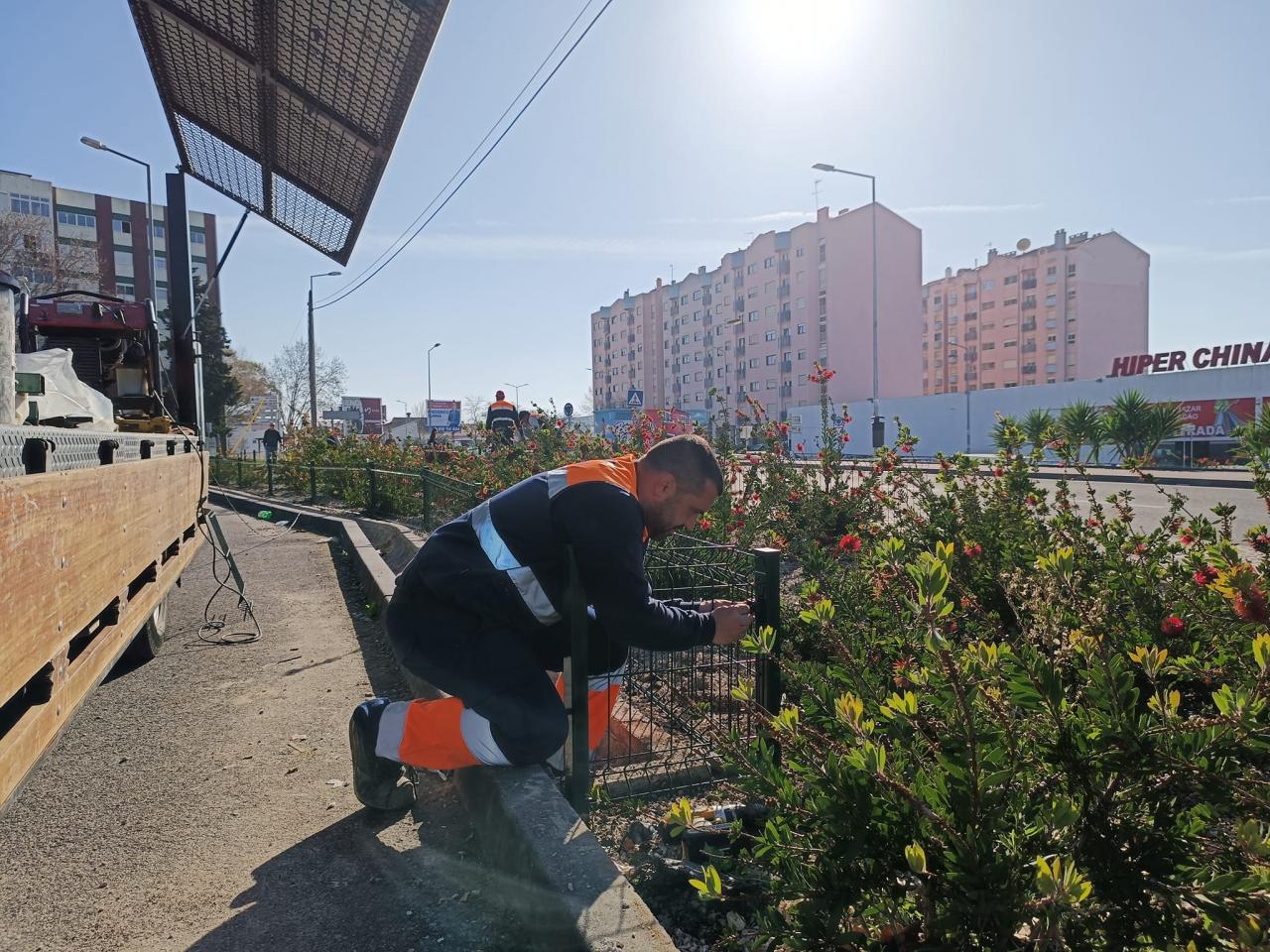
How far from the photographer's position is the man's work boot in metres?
2.88

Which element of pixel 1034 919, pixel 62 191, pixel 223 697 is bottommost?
pixel 223 697

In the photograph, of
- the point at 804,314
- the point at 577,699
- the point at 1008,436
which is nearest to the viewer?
the point at 577,699

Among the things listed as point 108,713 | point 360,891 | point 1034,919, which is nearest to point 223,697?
point 108,713

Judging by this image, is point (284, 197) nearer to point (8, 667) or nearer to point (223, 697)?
point (223, 697)

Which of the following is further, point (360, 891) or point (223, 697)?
point (223, 697)

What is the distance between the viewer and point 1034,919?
1290 millimetres

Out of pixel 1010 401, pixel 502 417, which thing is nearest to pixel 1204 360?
pixel 1010 401

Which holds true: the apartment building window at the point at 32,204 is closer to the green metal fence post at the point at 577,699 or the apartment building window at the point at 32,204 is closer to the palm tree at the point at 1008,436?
the palm tree at the point at 1008,436

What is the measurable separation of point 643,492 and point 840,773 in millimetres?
1397

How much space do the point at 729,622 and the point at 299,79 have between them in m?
3.14

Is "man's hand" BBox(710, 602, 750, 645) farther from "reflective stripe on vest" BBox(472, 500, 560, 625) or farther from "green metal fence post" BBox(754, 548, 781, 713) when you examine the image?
"reflective stripe on vest" BBox(472, 500, 560, 625)

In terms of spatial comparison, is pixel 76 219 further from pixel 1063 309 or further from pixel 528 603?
pixel 1063 309

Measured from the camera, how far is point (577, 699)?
2748 millimetres

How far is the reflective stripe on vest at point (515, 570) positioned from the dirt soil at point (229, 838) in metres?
0.86
